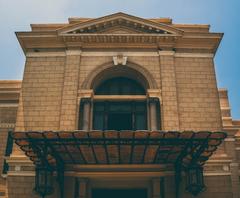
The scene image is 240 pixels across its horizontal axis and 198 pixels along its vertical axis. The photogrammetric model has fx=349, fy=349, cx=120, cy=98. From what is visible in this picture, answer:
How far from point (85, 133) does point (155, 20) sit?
10.6 m

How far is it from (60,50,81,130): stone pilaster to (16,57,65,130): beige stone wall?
0.29m

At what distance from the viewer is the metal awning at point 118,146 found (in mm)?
12484

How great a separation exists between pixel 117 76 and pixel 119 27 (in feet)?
8.93

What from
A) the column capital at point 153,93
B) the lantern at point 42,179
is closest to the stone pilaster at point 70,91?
the lantern at point 42,179

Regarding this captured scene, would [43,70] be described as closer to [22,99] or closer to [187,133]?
[22,99]

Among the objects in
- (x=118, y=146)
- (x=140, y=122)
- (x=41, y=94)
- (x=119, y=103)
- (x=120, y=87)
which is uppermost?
(x=120, y=87)

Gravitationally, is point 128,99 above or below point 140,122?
above

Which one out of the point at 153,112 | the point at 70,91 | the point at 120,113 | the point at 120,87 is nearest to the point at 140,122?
the point at 153,112

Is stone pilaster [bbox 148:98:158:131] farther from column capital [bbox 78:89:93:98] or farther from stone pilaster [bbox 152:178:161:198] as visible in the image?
column capital [bbox 78:89:93:98]

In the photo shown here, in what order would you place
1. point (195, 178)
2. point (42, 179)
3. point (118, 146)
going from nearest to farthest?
point (118, 146) < point (195, 178) < point (42, 179)

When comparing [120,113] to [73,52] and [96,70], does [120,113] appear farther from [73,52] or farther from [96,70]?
[73,52]

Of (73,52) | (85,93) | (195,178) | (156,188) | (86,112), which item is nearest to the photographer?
(195,178)

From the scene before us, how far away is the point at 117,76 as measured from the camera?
1916 centimetres

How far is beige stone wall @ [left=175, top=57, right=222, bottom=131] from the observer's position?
17062 millimetres
